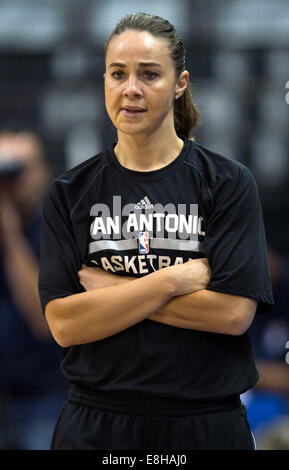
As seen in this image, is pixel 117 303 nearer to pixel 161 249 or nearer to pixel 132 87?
pixel 161 249

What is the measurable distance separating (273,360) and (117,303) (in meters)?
Result: 1.71

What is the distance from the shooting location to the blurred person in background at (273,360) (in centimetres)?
296

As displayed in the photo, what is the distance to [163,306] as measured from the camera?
164 centimetres

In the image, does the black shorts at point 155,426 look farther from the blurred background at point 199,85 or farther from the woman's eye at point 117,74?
the blurred background at point 199,85

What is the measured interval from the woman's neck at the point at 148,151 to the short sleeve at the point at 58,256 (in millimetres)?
196

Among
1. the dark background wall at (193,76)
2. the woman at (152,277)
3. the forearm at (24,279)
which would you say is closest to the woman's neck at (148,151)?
the woman at (152,277)

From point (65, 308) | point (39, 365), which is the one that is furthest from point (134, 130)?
point (39, 365)

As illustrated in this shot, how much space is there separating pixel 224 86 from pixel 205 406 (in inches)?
79.0

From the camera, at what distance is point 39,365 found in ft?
9.41

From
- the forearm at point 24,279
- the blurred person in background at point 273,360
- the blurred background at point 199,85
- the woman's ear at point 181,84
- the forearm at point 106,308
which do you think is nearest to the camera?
the forearm at point 106,308

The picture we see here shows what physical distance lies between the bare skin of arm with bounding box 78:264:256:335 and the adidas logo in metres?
0.20

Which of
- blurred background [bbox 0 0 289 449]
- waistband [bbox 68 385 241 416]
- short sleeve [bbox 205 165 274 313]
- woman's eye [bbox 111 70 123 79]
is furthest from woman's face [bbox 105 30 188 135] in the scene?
blurred background [bbox 0 0 289 449]

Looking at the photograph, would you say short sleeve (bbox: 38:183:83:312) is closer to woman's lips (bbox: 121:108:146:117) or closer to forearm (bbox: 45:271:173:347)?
forearm (bbox: 45:271:173:347)

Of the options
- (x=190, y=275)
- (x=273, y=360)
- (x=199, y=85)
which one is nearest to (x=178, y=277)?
(x=190, y=275)
